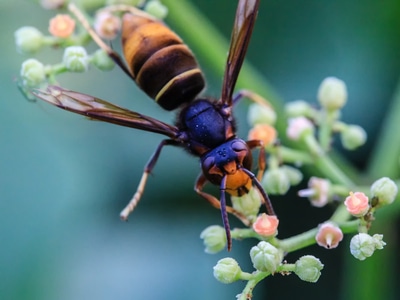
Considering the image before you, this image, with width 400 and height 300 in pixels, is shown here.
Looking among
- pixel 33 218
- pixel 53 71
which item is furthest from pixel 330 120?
pixel 33 218

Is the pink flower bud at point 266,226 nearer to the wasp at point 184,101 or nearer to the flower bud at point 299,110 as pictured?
the wasp at point 184,101

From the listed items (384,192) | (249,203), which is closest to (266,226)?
(249,203)

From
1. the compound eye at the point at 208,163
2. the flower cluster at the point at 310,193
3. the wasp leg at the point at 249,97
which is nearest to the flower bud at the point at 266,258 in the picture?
the flower cluster at the point at 310,193

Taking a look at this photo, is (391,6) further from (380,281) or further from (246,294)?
(246,294)

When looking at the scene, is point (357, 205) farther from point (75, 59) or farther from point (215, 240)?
point (75, 59)

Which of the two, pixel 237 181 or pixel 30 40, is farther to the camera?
pixel 30 40
